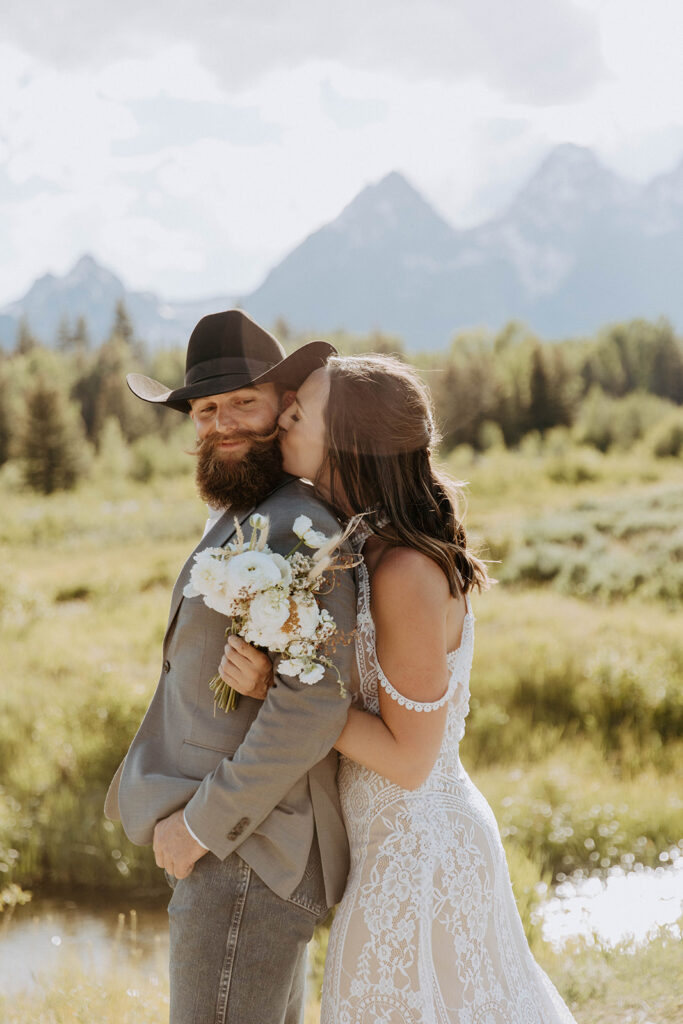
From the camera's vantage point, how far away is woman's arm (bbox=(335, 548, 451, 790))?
7.85ft

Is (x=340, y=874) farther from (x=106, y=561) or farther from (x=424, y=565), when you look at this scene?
(x=106, y=561)

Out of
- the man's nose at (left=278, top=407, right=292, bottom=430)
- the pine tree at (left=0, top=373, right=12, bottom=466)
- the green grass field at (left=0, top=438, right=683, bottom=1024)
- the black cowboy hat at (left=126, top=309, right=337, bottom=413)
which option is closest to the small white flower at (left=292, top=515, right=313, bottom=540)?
the man's nose at (left=278, top=407, right=292, bottom=430)

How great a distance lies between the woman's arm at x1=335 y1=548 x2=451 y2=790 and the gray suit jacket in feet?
0.31

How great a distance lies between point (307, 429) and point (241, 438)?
0.35m

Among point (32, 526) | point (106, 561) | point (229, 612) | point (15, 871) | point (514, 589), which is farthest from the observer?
point (32, 526)

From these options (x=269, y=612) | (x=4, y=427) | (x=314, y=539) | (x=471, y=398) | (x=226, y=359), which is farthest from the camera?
(x=471, y=398)

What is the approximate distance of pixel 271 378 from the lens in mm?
2953

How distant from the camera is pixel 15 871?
7.04m

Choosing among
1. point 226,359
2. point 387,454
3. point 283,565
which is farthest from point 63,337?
point 283,565

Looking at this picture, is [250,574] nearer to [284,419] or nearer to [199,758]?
[199,758]

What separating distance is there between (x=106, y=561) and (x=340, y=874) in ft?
70.8

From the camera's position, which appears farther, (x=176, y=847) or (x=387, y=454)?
(x=387, y=454)

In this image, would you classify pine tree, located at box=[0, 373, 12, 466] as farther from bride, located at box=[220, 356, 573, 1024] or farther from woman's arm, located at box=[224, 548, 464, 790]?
woman's arm, located at box=[224, 548, 464, 790]

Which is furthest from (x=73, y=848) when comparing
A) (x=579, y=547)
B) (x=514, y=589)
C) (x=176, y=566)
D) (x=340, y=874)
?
(x=579, y=547)
